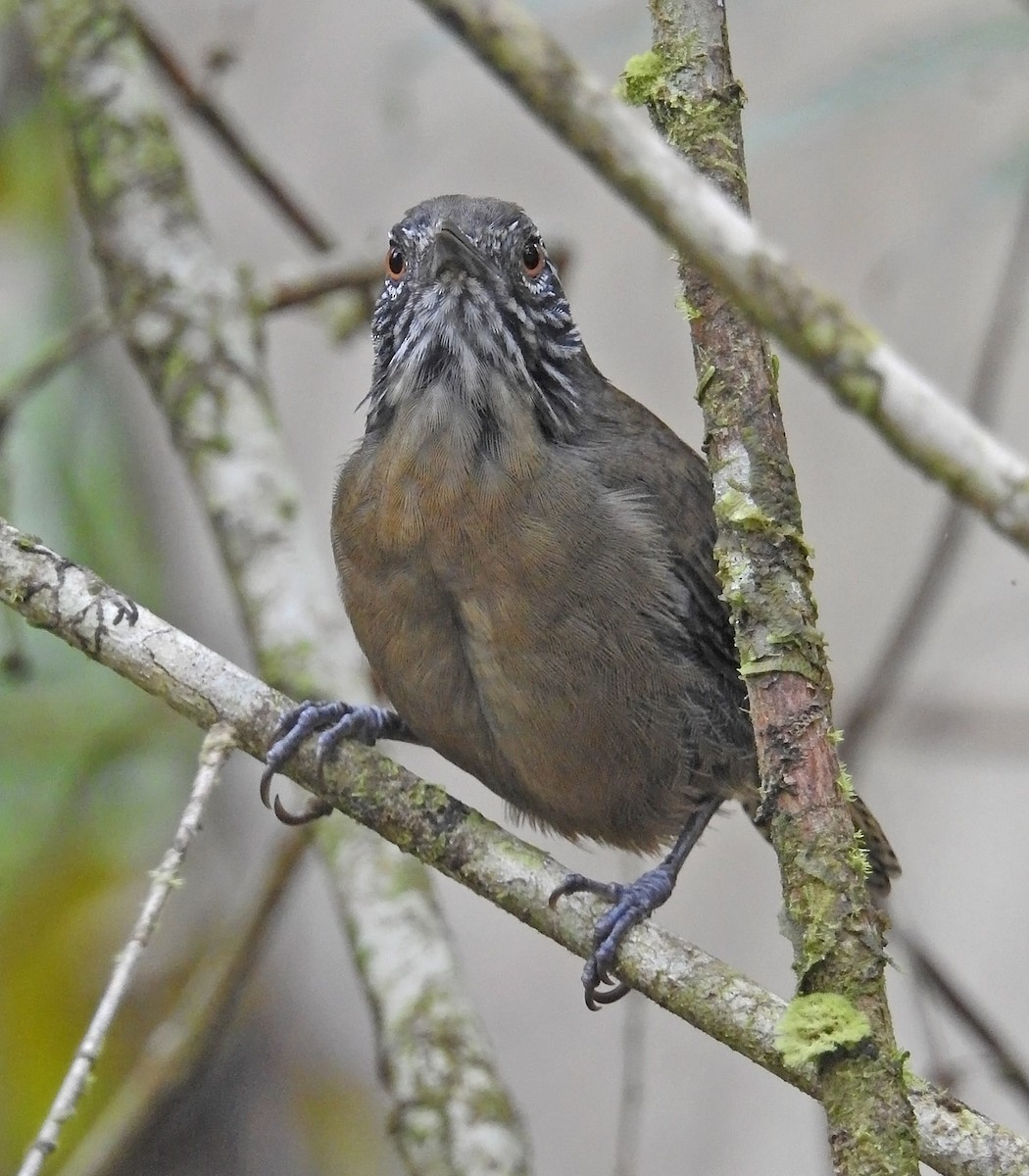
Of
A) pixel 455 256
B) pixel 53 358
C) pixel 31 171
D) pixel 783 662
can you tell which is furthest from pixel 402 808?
pixel 31 171

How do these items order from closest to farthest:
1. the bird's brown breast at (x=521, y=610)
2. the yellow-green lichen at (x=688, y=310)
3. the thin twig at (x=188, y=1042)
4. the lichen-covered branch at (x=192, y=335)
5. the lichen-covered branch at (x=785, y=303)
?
the lichen-covered branch at (x=785, y=303) → the yellow-green lichen at (x=688, y=310) → the bird's brown breast at (x=521, y=610) → the lichen-covered branch at (x=192, y=335) → the thin twig at (x=188, y=1042)

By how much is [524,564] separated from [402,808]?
0.68 metres

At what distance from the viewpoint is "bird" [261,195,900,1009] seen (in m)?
3.53

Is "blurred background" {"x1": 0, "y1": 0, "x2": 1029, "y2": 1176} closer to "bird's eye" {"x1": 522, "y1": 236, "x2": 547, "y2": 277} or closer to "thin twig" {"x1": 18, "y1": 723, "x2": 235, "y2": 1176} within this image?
"bird's eye" {"x1": 522, "y1": 236, "x2": 547, "y2": 277}

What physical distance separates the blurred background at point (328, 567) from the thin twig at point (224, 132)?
0.43ft

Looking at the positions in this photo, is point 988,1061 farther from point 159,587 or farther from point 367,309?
point 159,587

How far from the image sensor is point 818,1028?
7.52ft

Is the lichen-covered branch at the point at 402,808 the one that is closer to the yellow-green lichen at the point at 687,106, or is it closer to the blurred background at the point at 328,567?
the yellow-green lichen at the point at 687,106

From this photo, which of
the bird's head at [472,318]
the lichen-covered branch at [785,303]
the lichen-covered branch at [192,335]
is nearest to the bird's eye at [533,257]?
the bird's head at [472,318]

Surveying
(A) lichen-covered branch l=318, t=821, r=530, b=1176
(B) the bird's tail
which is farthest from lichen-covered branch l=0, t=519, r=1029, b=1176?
(B) the bird's tail

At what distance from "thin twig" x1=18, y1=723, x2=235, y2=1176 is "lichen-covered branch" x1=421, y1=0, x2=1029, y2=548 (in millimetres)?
1282

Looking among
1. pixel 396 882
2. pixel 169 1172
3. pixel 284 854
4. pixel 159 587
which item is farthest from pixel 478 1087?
pixel 159 587

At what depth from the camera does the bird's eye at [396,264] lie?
3.84 meters

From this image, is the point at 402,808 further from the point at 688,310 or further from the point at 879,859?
the point at 879,859
